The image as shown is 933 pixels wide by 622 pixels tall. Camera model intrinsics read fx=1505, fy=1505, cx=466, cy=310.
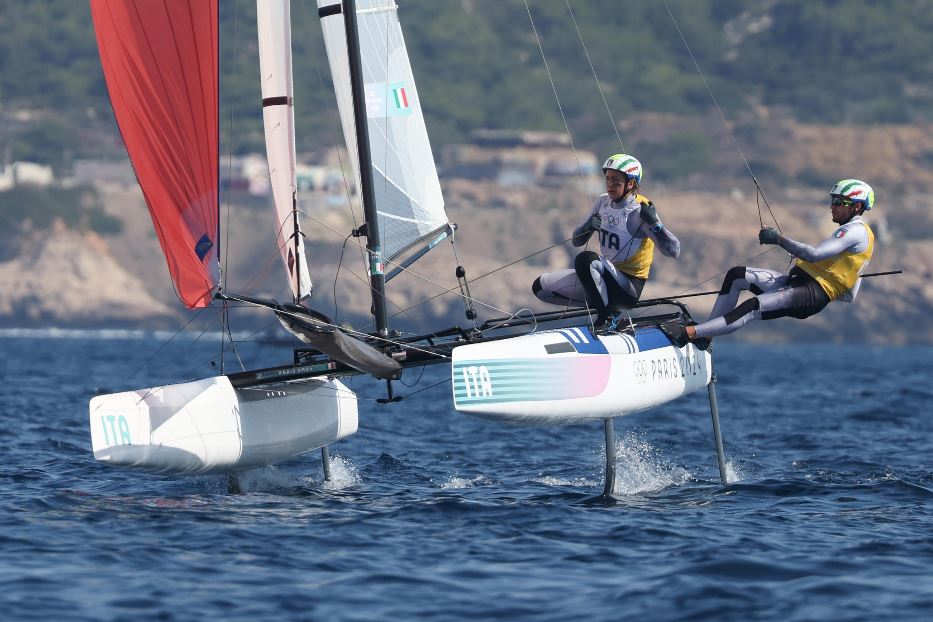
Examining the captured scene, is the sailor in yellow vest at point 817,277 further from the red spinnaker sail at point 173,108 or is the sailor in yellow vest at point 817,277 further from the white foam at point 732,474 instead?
the red spinnaker sail at point 173,108

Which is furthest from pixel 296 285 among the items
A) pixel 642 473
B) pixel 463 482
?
pixel 642 473

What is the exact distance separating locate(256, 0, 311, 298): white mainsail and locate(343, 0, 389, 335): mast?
417mm

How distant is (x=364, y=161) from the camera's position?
33.2 ft

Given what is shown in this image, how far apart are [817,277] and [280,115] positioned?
3668 mm

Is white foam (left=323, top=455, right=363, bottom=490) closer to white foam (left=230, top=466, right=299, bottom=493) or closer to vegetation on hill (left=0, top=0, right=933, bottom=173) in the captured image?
white foam (left=230, top=466, right=299, bottom=493)

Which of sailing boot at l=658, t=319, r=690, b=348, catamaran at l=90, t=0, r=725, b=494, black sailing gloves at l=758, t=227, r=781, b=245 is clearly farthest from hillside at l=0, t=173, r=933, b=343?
black sailing gloves at l=758, t=227, r=781, b=245

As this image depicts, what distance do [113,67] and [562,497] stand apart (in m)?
→ 3.91

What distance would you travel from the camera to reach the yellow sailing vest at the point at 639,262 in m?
10.0

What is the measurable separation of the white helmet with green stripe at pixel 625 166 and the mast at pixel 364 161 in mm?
1584

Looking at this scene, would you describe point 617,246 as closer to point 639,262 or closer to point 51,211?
point 639,262

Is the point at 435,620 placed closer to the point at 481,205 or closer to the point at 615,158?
the point at 615,158

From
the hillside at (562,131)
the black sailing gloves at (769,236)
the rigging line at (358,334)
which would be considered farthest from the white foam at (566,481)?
the hillside at (562,131)

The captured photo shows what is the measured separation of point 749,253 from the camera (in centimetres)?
7856

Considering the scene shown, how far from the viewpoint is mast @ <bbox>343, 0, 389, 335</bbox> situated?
393 inches
